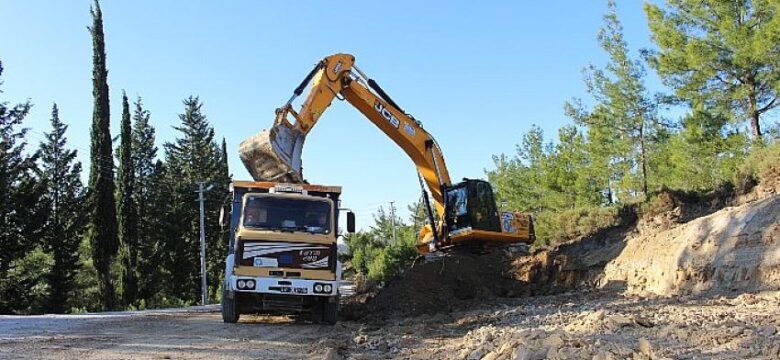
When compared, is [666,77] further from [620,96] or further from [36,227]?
[36,227]

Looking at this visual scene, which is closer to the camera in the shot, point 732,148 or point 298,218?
point 298,218

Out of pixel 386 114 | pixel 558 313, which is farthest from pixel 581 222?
pixel 558 313

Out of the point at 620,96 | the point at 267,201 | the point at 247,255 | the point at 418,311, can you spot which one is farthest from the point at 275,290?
the point at 620,96

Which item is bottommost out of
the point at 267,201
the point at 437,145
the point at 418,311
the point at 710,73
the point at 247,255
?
the point at 418,311

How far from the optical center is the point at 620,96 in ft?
89.3

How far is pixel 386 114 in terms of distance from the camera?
17984mm

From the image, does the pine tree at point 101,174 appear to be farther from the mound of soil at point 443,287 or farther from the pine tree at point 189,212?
the mound of soil at point 443,287

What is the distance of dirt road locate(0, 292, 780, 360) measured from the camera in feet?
20.4

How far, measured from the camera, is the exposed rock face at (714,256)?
1188 cm

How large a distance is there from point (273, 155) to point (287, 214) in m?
2.00

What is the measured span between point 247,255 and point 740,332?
8.38 metres

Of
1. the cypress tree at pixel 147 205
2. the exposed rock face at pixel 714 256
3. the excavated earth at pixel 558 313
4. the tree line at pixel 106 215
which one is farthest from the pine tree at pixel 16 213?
the exposed rock face at pixel 714 256

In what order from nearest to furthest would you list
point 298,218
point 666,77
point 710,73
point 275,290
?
point 275,290 → point 298,218 → point 710,73 → point 666,77

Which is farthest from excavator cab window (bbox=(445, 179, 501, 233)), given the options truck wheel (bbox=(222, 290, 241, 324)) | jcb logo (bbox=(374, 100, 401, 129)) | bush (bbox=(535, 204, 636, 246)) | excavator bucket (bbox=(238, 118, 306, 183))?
truck wheel (bbox=(222, 290, 241, 324))
